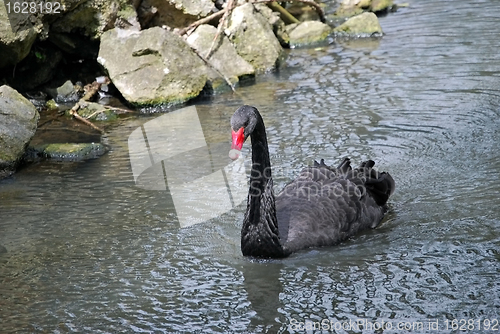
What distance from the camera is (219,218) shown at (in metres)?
6.33

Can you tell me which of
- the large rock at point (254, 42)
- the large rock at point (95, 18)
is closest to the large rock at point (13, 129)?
the large rock at point (95, 18)

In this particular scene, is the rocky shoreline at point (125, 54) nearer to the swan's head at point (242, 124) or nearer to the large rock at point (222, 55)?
the large rock at point (222, 55)

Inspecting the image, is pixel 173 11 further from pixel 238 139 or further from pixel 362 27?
pixel 238 139

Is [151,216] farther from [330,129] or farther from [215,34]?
[215,34]

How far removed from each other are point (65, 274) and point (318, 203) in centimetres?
217

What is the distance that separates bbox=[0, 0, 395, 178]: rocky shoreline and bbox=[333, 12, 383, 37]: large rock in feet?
0.22

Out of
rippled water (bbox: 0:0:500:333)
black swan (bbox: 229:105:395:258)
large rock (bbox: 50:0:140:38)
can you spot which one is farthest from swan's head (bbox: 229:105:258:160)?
large rock (bbox: 50:0:140:38)

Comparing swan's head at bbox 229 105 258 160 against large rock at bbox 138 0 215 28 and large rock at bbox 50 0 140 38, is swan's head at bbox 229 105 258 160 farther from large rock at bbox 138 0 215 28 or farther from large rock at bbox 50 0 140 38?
large rock at bbox 138 0 215 28

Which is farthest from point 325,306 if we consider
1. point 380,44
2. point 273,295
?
point 380,44

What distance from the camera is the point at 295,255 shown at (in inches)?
212

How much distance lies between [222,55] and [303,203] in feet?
21.0

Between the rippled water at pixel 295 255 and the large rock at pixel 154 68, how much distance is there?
1.79ft

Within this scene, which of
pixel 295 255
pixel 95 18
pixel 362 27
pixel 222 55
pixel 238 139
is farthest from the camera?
pixel 362 27

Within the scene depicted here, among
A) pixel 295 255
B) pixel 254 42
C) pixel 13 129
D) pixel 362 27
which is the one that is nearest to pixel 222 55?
pixel 254 42
